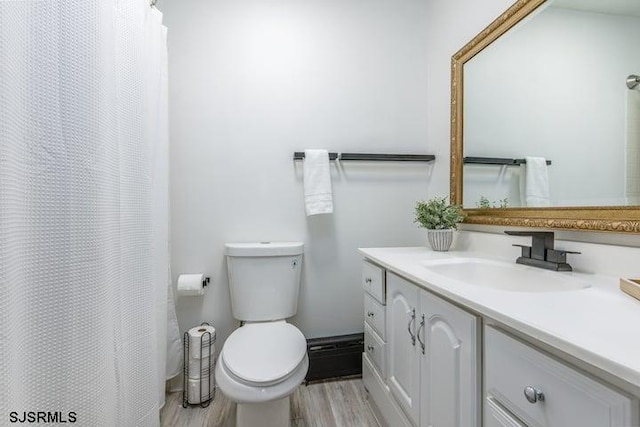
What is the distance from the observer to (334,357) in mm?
1627

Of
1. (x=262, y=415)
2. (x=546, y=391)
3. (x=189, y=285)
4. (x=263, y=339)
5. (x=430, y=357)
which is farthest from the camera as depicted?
(x=189, y=285)

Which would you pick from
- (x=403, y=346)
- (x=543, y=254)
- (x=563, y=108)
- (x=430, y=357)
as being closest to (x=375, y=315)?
(x=403, y=346)

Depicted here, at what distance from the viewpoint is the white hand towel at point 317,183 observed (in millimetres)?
1615

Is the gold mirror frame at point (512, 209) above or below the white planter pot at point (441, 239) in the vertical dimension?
above

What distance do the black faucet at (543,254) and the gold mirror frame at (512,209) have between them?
7 centimetres

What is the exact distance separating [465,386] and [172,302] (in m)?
1.39

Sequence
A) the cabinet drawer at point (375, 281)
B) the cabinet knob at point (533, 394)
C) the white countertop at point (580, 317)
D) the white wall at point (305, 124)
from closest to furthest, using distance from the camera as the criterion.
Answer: the white countertop at point (580, 317), the cabinet knob at point (533, 394), the cabinet drawer at point (375, 281), the white wall at point (305, 124)

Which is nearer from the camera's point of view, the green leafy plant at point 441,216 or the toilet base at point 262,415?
the toilet base at point 262,415

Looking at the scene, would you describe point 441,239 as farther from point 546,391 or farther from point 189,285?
point 189,285

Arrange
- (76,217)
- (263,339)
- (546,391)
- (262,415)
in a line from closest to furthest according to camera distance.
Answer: (546,391), (76,217), (262,415), (263,339)

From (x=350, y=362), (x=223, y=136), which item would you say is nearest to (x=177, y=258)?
(x=223, y=136)

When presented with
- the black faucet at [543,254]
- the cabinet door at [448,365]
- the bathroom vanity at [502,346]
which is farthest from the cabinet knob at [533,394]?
the black faucet at [543,254]

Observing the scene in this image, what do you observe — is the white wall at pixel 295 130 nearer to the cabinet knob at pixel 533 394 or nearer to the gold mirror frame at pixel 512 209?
the gold mirror frame at pixel 512 209

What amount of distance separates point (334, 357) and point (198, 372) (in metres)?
0.72
